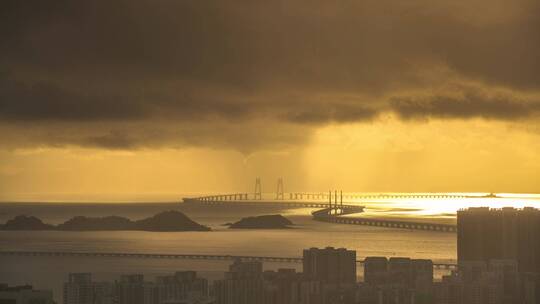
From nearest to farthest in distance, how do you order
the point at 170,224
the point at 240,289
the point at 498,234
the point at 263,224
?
1. the point at 240,289
2. the point at 498,234
3. the point at 170,224
4. the point at 263,224

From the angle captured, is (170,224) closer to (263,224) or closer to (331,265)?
(263,224)

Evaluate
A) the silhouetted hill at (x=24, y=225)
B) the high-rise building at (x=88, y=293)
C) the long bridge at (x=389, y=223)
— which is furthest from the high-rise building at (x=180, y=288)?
the silhouetted hill at (x=24, y=225)

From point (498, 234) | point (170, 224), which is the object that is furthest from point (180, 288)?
point (170, 224)

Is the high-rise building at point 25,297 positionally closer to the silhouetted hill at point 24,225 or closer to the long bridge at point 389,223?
the long bridge at point 389,223

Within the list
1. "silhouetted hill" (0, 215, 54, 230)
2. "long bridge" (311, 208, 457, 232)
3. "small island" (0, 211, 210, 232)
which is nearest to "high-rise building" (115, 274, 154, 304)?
"long bridge" (311, 208, 457, 232)

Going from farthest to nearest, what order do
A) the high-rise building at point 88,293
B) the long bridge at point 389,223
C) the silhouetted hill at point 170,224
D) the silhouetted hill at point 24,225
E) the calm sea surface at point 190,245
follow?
the silhouetted hill at point 170,224
the silhouetted hill at point 24,225
the long bridge at point 389,223
the calm sea surface at point 190,245
the high-rise building at point 88,293

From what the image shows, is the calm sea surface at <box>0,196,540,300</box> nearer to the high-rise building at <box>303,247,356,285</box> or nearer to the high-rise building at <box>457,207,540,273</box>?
the high-rise building at <box>457,207,540,273</box>

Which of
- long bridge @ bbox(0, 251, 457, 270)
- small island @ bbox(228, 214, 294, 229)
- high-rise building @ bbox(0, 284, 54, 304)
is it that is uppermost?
small island @ bbox(228, 214, 294, 229)
